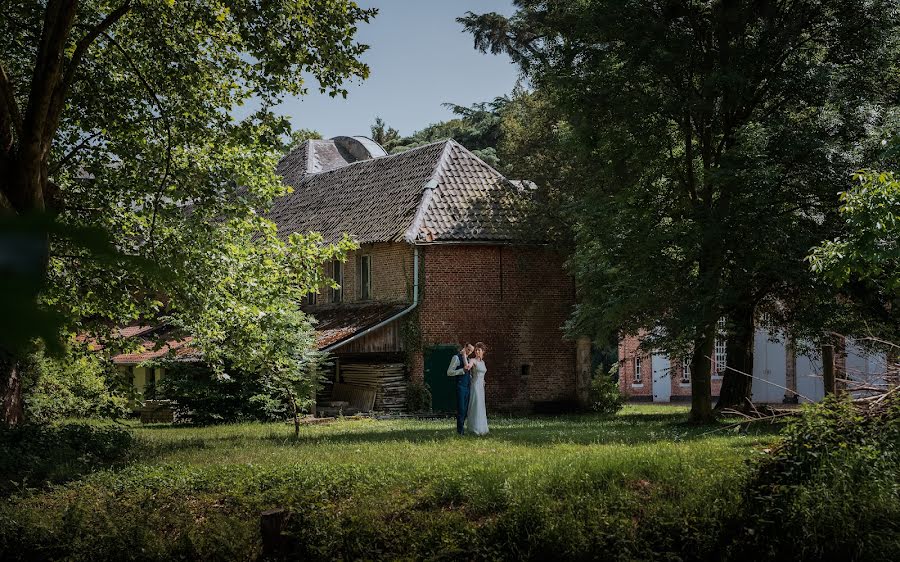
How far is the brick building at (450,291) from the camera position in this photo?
3216 cm

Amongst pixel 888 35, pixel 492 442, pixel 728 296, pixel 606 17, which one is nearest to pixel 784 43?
pixel 888 35

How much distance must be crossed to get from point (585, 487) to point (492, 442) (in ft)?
21.3

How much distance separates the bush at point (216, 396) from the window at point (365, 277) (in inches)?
293

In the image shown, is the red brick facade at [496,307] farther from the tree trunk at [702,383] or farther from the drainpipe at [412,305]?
the tree trunk at [702,383]

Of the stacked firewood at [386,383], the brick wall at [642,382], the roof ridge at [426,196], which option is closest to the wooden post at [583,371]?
the stacked firewood at [386,383]

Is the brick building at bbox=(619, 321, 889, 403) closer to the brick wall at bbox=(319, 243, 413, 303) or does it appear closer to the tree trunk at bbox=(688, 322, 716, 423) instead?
the tree trunk at bbox=(688, 322, 716, 423)

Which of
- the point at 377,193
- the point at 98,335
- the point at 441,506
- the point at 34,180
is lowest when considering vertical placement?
the point at 441,506

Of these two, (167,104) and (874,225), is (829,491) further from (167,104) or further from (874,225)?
(167,104)

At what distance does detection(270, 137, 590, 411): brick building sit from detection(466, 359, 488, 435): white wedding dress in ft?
33.7

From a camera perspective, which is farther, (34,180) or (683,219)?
(683,219)

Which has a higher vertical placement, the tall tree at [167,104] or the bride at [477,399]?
the tall tree at [167,104]

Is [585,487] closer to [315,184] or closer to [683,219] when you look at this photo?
[683,219]

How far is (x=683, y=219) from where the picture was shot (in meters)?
23.0

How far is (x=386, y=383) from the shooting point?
103ft
